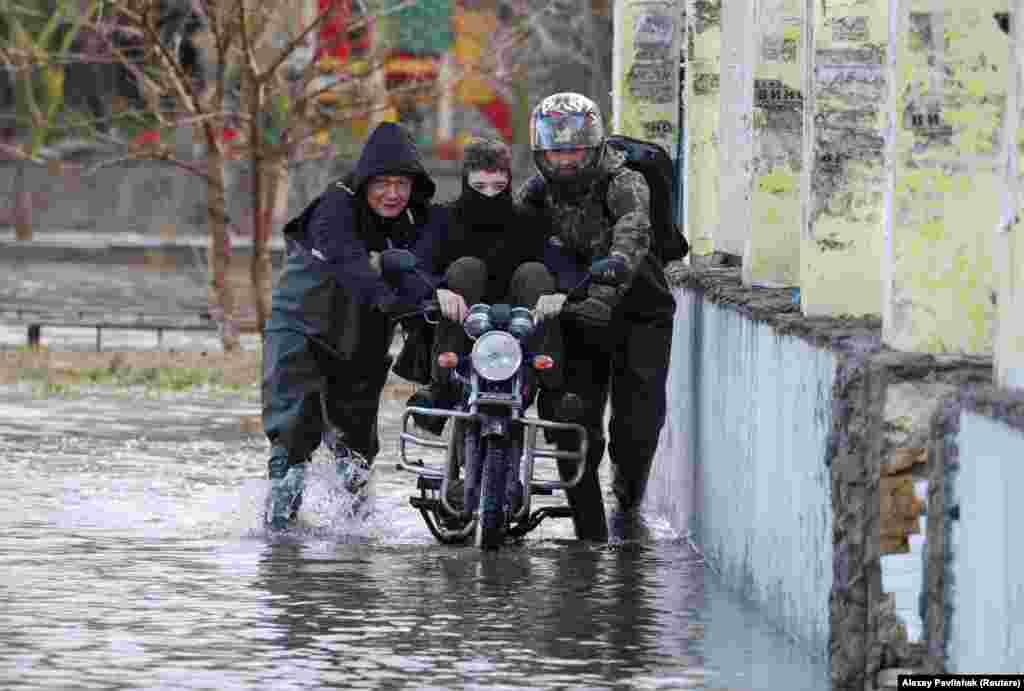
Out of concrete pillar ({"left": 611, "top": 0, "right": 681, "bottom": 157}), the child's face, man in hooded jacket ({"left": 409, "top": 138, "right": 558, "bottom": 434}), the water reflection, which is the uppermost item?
concrete pillar ({"left": 611, "top": 0, "right": 681, "bottom": 157})

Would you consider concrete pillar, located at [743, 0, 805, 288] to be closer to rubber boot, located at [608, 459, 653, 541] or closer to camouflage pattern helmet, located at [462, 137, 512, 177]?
camouflage pattern helmet, located at [462, 137, 512, 177]

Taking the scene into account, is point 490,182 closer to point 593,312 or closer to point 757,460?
point 593,312

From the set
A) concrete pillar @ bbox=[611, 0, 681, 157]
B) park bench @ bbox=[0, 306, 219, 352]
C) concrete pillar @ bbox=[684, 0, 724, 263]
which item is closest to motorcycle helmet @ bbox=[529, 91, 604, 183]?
concrete pillar @ bbox=[684, 0, 724, 263]

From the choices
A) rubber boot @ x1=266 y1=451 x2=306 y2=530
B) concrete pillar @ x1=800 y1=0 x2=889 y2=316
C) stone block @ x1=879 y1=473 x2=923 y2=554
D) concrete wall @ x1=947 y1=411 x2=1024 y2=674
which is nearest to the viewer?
concrete wall @ x1=947 y1=411 x2=1024 y2=674

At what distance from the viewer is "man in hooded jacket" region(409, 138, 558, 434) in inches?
523

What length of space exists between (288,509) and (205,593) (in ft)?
8.33

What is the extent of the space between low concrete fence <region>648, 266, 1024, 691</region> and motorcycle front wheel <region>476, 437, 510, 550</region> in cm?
80

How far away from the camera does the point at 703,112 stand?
15.9 m

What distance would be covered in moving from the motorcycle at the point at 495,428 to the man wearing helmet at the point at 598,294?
171 mm

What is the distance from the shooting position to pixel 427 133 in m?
59.1

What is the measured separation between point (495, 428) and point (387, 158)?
150 cm

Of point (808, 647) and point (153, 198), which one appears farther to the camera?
point (153, 198)

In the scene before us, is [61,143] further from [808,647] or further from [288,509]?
[808,647]

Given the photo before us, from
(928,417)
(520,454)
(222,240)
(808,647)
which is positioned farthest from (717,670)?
(222,240)
